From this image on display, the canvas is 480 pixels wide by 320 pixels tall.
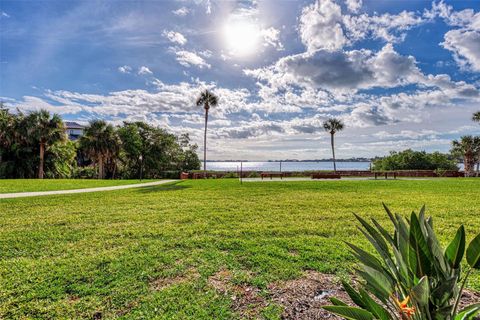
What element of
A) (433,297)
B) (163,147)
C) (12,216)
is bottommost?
(12,216)

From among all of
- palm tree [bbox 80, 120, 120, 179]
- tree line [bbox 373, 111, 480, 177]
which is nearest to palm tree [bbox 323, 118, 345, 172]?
tree line [bbox 373, 111, 480, 177]

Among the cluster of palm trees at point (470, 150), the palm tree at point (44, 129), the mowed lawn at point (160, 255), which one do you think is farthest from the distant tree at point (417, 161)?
the palm tree at point (44, 129)

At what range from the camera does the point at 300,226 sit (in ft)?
19.7

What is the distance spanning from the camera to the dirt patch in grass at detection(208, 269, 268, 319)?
2.62m

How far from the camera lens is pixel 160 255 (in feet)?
13.6

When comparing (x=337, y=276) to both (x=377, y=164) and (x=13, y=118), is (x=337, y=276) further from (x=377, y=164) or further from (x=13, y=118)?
(x=377, y=164)

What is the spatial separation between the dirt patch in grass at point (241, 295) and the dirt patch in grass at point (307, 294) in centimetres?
19

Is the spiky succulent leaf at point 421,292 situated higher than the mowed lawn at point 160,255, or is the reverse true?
the spiky succulent leaf at point 421,292

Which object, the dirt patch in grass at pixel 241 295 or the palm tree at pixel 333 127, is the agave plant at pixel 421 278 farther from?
the palm tree at pixel 333 127

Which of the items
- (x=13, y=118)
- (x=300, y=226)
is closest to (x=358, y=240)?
(x=300, y=226)

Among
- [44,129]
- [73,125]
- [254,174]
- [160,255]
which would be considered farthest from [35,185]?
[73,125]

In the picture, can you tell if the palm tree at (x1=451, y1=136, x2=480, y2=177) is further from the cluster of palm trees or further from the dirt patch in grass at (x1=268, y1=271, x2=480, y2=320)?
the dirt patch in grass at (x1=268, y1=271, x2=480, y2=320)

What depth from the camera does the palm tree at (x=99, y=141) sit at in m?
29.2

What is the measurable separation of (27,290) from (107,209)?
5741mm
